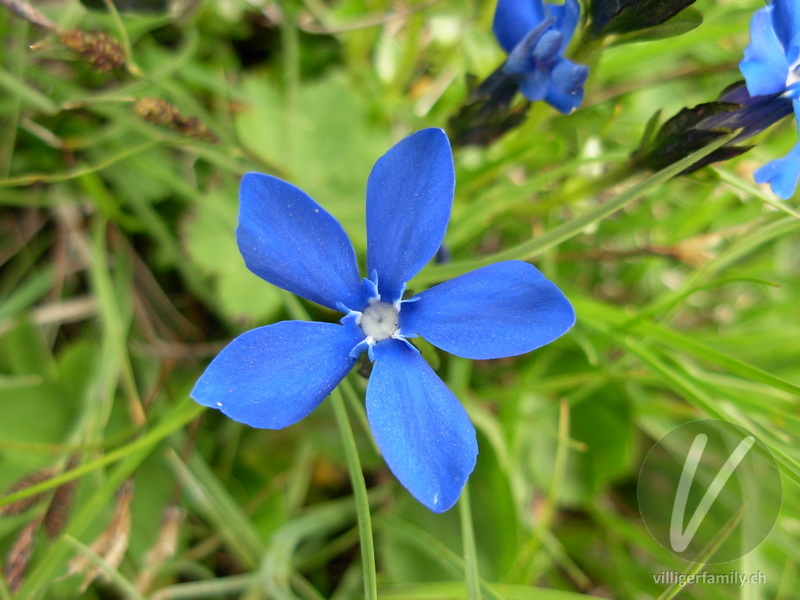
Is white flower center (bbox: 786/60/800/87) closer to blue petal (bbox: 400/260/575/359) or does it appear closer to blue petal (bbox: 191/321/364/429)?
blue petal (bbox: 400/260/575/359)

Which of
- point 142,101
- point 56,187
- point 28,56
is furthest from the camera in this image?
point 56,187

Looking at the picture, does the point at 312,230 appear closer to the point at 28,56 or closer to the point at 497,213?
the point at 497,213

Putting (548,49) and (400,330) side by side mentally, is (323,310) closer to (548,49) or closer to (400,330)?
(400,330)

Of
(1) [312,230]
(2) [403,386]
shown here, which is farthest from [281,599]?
(1) [312,230]

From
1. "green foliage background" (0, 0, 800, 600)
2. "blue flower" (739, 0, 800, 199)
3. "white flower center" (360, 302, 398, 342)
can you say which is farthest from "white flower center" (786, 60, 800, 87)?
"white flower center" (360, 302, 398, 342)

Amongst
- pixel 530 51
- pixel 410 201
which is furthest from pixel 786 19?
pixel 410 201
